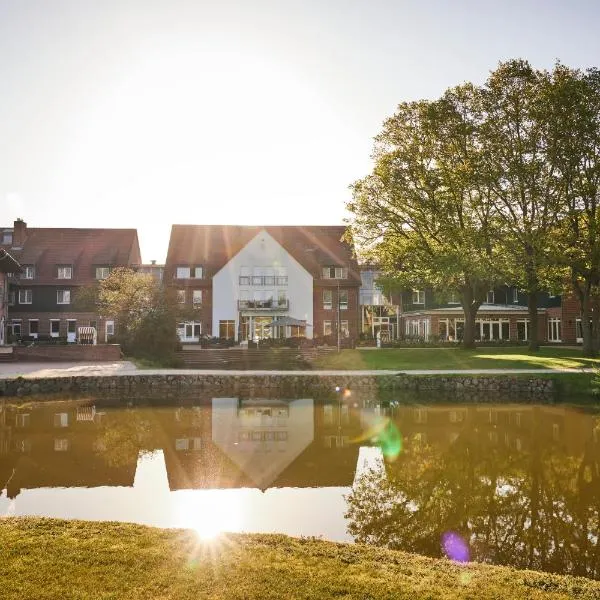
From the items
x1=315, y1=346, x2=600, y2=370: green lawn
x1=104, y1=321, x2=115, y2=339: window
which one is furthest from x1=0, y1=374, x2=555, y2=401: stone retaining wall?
x1=104, y1=321, x2=115, y2=339: window

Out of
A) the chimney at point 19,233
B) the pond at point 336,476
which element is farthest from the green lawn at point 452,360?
the chimney at point 19,233

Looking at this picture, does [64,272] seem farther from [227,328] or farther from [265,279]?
[265,279]

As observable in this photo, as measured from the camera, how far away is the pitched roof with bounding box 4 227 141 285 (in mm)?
52156

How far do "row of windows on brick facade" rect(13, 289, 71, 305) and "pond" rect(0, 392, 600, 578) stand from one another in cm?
3315

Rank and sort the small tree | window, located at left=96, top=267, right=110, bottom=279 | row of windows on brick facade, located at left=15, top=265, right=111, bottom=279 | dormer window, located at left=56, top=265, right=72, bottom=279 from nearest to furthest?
the small tree < row of windows on brick facade, located at left=15, top=265, right=111, bottom=279 < dormer window, located at left=56, top=265, right=72, bottom=279 < window, located at left=96, top=267, right=110, bottom=279

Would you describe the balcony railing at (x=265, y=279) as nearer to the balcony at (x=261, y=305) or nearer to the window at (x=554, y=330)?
the balcony at (x=261, y=305)

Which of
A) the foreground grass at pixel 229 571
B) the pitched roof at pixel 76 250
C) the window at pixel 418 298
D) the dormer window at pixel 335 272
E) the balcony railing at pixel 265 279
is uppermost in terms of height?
the pitched roof at pixel 76 250

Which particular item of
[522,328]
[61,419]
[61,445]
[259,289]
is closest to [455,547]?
[61,445]

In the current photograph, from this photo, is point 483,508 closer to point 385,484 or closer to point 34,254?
point 385,484

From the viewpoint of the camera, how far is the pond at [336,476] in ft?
28.3

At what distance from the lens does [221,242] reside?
54.0 metres

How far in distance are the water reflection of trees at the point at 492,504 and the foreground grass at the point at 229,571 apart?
1.30 m

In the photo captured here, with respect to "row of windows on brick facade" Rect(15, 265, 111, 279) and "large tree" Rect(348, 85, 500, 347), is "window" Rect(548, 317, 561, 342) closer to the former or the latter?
"large tree" Rect(348, 85, 500, 347)

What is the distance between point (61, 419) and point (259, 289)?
32.9 metres
